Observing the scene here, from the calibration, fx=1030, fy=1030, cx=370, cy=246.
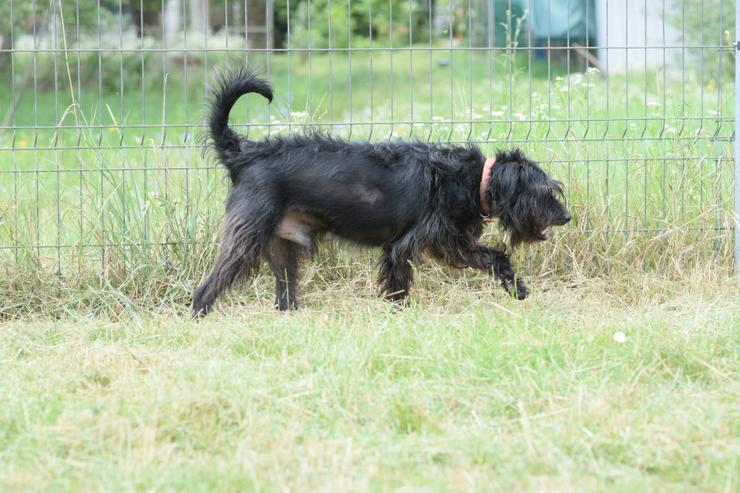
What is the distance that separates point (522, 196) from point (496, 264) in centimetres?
39

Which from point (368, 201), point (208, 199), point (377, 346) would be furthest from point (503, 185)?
point (208, 199)

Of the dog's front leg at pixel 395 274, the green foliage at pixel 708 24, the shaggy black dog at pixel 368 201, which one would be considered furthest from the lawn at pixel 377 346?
the green foliage at pixel 708 24

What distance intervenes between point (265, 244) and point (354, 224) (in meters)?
0.48

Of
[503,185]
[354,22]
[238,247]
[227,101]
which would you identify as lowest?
[238,247]

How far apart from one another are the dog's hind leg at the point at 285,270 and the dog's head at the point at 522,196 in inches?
43.9

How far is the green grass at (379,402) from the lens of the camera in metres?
3.09

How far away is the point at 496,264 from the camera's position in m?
5.52

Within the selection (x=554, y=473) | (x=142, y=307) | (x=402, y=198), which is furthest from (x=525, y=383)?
(x=142, y=307)

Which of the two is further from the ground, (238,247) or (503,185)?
(503,185)

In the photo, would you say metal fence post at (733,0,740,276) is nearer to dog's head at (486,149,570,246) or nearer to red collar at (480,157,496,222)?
dog's head at (486,149,570,246)

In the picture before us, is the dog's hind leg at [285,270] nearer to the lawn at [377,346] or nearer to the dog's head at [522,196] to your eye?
the lawn at [377,346]

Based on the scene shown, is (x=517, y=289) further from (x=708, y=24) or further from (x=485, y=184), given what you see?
(x=708, y=24)

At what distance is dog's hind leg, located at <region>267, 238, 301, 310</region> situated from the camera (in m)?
5.60

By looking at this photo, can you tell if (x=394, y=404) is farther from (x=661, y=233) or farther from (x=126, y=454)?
(x=661, y=233)
